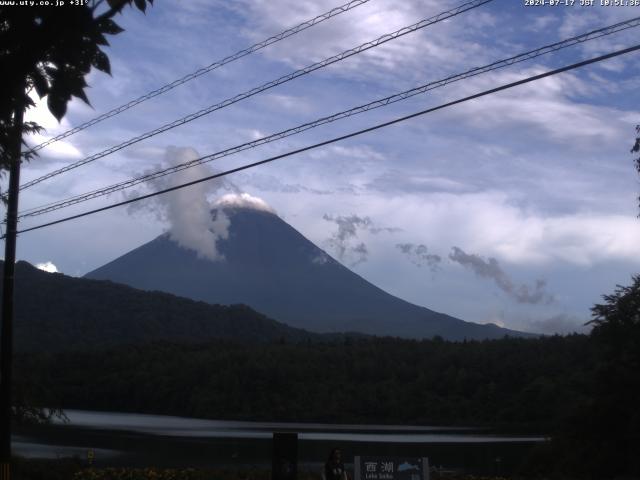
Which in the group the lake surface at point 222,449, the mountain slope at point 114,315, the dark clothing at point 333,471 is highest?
the mountain slope at point 114,315

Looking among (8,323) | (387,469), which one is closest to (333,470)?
(387,469)

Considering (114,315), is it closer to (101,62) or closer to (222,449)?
(222,449)

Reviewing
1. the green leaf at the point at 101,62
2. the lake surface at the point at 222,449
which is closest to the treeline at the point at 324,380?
the lake surface at the point at 222,449

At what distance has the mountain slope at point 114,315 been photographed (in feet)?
539

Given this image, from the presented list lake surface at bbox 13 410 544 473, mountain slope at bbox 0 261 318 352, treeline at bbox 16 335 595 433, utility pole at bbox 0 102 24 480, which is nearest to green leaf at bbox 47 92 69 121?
utility pole at bbox 0 102 24 480

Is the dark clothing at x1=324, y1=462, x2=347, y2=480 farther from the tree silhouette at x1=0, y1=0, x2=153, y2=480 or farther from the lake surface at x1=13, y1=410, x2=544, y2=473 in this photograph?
the lake surface at x1=13, y1=410, x2=544, y2=473

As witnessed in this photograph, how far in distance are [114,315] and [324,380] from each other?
70.7 m

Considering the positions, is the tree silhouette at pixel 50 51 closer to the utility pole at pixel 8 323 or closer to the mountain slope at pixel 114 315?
the utility pole at pixel 8 323

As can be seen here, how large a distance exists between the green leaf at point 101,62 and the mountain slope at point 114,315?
15405 cm

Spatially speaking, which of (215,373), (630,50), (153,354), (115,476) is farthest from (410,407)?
(630,50)

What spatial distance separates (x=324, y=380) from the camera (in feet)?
395

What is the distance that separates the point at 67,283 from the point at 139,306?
56.7 feet

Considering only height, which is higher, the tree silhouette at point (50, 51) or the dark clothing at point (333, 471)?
the tree silhouette at point (50, 51)

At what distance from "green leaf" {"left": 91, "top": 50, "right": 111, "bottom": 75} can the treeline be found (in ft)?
313
